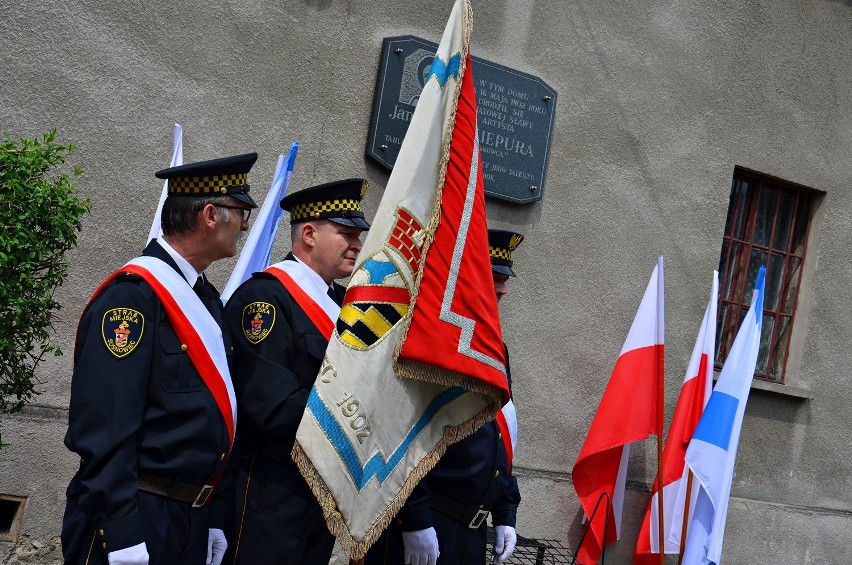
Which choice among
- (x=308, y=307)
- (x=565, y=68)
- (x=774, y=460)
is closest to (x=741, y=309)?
(x=774, y=460)

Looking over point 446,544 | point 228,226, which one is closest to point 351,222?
point 228,226

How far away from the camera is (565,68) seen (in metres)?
6.90

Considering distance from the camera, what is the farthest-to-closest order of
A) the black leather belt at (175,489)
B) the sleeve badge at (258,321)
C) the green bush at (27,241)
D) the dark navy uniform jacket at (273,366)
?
the green bush at (27,241) < the sleeve badge at (258,321) < the dark navy uniform jacket at (273,366) < the black leather belt at (175,489)

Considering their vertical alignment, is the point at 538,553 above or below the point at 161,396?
below

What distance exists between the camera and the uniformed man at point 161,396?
9.52 ft

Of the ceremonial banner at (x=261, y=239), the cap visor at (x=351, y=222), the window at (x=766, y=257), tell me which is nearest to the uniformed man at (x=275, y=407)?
the cap visor at (x=351, y=222)

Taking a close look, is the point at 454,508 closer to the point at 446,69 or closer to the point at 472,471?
the point at 472,471

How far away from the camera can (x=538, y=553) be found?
6.29 m

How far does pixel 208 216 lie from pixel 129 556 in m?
1.05

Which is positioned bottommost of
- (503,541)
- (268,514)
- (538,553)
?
(538,553)

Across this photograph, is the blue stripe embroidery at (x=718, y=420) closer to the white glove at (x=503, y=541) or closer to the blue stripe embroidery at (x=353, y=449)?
the white glove at (x=503, y=541)

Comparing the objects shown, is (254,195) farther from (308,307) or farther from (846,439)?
(846,439)

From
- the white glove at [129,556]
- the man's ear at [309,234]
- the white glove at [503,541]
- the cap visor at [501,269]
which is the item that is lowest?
the white glove at [503,541]

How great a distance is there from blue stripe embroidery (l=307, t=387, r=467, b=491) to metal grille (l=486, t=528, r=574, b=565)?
2751 millimetres
